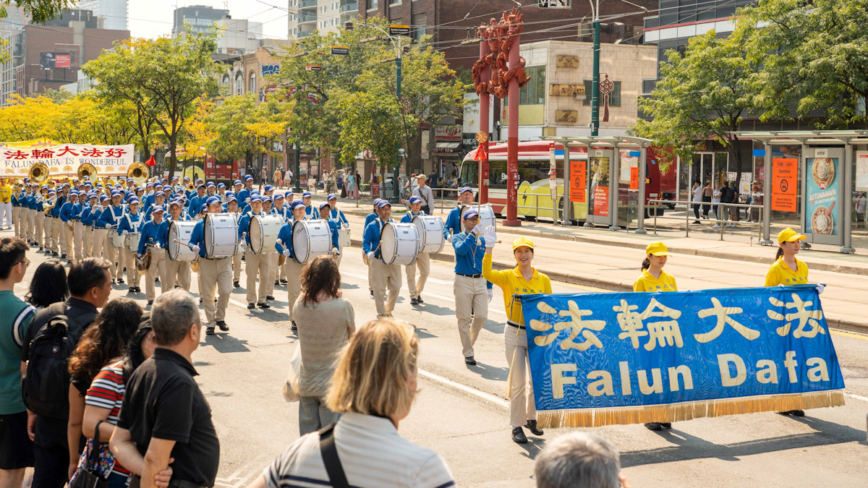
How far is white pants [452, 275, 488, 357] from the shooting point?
10.9 metres

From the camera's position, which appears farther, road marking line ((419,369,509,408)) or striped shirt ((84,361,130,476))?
road marking line ((419,369,509,408))

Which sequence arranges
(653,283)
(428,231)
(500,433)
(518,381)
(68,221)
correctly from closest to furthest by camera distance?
(518,381) → (500,433) → (653,283) → (428,231) → (68,221)

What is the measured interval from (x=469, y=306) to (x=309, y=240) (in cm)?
375

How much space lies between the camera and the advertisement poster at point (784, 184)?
2491cm

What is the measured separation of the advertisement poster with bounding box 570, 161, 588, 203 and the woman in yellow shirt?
24112 millimetres

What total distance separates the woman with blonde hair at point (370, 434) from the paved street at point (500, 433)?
3.89 meters

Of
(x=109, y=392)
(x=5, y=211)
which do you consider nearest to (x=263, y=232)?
(x=109, y=392)

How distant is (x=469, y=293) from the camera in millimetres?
10992

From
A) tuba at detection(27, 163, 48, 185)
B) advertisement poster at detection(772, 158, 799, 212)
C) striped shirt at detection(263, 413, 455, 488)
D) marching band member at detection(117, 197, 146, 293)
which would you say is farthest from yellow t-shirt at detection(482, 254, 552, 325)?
tuba at detection(27, 163, 48, 185)

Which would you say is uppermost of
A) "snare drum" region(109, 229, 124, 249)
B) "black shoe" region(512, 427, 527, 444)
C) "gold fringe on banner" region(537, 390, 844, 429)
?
"snare drum" region(109, 229, 124, 249)

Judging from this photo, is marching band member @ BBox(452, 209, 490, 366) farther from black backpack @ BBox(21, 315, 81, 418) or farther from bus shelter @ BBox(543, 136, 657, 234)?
bus shelter @ BBox(543, 136, 657, 234)

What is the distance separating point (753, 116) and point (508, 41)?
11800 millimetres

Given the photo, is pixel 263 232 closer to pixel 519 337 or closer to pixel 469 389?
pixel 469 389

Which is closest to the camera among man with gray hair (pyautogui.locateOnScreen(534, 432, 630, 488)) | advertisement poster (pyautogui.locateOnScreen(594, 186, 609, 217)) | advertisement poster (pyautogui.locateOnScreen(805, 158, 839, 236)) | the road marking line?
man with gray hair (pyautogui.locateOnScreen(534, 432, 630, 488))
